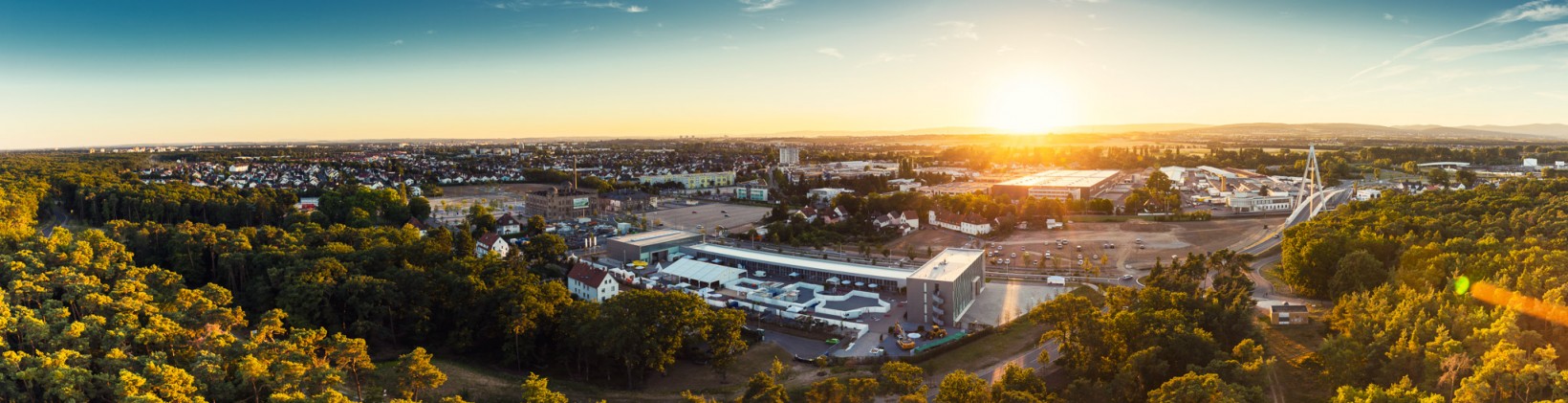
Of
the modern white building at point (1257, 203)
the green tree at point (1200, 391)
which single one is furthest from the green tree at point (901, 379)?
the modern white building at point (1257, 203)

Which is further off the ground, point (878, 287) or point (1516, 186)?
point (1516, 186)

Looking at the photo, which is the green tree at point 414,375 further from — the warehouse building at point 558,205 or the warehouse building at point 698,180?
the warehouse building at point 698,180

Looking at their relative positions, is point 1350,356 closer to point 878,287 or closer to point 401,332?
point 878,287

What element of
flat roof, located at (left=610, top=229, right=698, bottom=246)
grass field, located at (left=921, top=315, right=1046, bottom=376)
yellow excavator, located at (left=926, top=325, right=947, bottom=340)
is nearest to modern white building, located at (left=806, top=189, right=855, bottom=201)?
flat roof, located at (left=610, top=229, right=698, bottom=246)

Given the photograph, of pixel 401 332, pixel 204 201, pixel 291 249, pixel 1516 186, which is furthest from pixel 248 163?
pixel 1516 186

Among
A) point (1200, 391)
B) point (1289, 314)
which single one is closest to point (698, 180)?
point (1289, 314)

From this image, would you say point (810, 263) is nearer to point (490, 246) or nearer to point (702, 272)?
point (702, 272)

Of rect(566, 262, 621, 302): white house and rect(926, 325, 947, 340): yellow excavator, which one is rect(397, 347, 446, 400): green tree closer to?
rect(566, 262, 621, 302): white house

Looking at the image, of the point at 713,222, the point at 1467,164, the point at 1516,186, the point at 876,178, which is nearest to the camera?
the point at 1516,186
